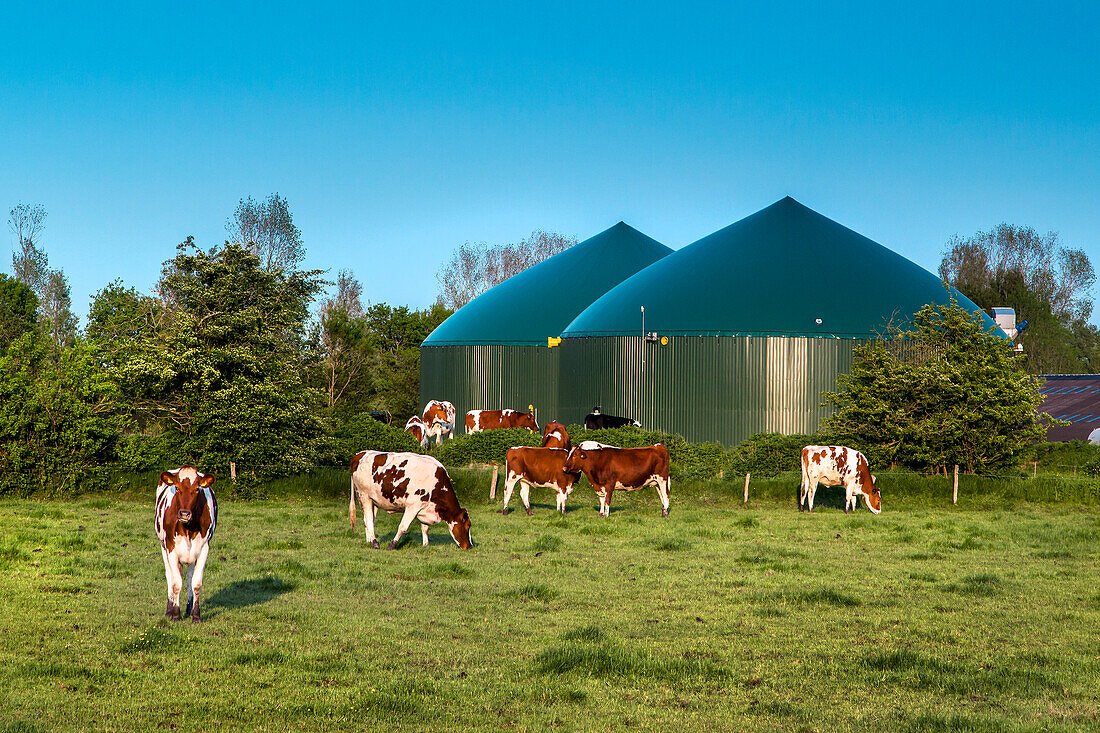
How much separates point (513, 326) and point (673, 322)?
13663mm

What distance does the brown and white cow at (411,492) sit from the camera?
1994 cm

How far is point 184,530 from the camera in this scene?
1280cm

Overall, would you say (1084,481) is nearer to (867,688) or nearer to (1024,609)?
(1024,609)

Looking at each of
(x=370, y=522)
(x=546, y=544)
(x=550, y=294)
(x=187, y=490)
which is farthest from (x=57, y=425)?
(x=550, y=294)

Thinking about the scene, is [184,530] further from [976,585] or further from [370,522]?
[976,585]

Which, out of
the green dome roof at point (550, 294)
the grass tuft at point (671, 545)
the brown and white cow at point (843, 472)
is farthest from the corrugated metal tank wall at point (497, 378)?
the grass tuft at point (671, 545)

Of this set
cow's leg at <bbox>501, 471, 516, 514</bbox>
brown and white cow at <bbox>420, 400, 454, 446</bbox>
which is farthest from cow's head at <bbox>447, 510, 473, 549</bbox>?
brown and white cow at <bbox>420, 400, 454, 446</bbox>

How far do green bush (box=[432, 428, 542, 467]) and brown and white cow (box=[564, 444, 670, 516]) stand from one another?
28.2 feet

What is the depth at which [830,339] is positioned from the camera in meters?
46.2

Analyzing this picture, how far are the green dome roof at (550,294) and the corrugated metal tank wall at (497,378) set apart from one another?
699 millimetres

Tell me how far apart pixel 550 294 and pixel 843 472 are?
34430 mm

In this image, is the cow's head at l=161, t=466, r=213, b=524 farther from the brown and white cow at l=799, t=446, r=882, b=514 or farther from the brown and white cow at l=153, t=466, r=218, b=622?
the brown and white cow at l=799, t=446, r=882, b=514

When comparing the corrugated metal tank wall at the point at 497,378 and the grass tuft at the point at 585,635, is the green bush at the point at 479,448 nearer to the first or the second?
the corrugated metal tank wall at the point at 497,378

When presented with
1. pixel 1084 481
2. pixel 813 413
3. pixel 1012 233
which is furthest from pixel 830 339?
pixel 1012 233
